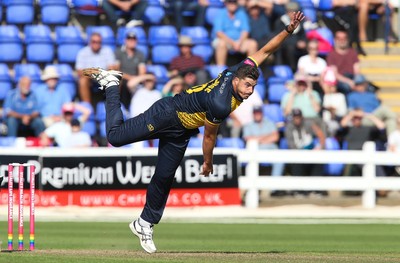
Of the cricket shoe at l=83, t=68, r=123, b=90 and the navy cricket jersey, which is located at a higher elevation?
the cricket shoe at l=83, t=68, r=123, b=90

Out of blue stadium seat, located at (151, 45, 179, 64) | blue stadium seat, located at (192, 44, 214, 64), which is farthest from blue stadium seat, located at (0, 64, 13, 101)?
blue stadium seat, located at (192, 44, 214, 64)

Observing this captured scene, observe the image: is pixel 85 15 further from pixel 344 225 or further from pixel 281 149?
pixel 344 225

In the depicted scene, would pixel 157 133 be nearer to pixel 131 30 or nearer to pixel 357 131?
pixel 357 131

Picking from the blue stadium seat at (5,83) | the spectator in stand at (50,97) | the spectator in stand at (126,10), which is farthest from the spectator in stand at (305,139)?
the blue stadium seat at (5,83)

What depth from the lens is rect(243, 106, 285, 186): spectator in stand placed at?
65.1ft

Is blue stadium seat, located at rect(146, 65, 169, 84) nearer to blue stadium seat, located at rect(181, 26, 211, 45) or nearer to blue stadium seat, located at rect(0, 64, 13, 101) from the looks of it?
blue stadium seat, located at rect(181, 26, 211, 45)

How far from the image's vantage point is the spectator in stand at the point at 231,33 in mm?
21312

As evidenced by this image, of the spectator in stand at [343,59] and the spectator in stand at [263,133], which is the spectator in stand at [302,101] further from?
the spectator in stand at [343,59]

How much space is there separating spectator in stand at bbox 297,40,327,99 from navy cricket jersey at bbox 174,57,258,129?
1057 centimetres

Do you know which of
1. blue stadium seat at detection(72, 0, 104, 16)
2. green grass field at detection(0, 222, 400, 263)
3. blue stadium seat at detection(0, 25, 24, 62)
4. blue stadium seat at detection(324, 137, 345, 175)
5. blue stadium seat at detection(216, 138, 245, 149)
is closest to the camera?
green grass field at detection(0, 222, 400, 263)

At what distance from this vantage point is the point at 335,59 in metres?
21.6

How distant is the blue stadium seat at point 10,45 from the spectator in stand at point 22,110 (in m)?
1.51

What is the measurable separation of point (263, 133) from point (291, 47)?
2.52 meters

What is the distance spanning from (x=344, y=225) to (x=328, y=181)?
2.76 meters
